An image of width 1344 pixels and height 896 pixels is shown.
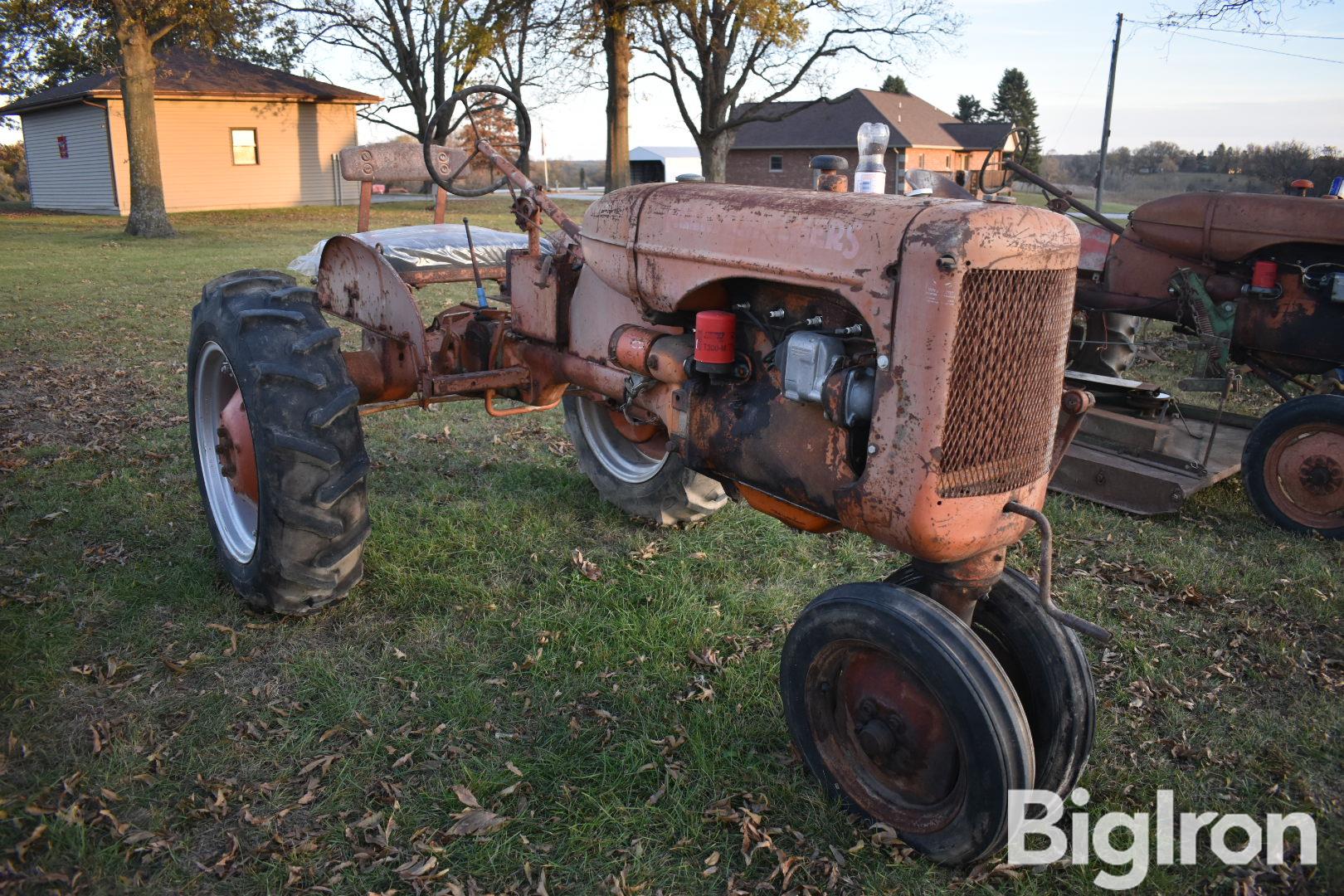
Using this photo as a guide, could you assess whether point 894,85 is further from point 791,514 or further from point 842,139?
point 791,514

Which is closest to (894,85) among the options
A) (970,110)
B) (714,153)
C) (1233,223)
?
(970,110)

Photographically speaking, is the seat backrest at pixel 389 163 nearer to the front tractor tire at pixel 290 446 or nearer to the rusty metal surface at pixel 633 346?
the front tractor tire at pixel 290 446

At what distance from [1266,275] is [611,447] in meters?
3.52

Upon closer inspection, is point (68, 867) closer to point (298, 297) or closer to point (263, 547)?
point (263, 547)

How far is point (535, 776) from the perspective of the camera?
9.10ft

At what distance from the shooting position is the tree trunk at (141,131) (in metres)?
17.3

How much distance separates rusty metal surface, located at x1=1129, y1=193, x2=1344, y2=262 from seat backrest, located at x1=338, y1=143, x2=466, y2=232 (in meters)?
3.86

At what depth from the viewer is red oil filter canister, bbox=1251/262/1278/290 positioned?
16.3 ft

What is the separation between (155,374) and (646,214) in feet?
18.7

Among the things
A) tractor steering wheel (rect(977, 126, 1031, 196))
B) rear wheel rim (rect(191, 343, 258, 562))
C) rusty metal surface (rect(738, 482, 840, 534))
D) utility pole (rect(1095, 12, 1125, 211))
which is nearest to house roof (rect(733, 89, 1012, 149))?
utility pole (rect(1095, 12, 1125, 211))

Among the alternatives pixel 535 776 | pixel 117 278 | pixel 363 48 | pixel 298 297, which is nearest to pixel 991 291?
pixel 535 776

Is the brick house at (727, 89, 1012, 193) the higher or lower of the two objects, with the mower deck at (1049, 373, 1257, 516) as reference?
higher

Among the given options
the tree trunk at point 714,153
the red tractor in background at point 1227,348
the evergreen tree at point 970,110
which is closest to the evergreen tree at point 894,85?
the evergreen tree at point 970,110

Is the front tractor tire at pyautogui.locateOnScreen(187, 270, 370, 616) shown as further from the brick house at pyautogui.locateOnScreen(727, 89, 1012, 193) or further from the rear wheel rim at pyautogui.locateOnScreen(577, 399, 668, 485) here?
the brick house at pyautogui.locateOnScreen(727, 89, 1012, 193)
